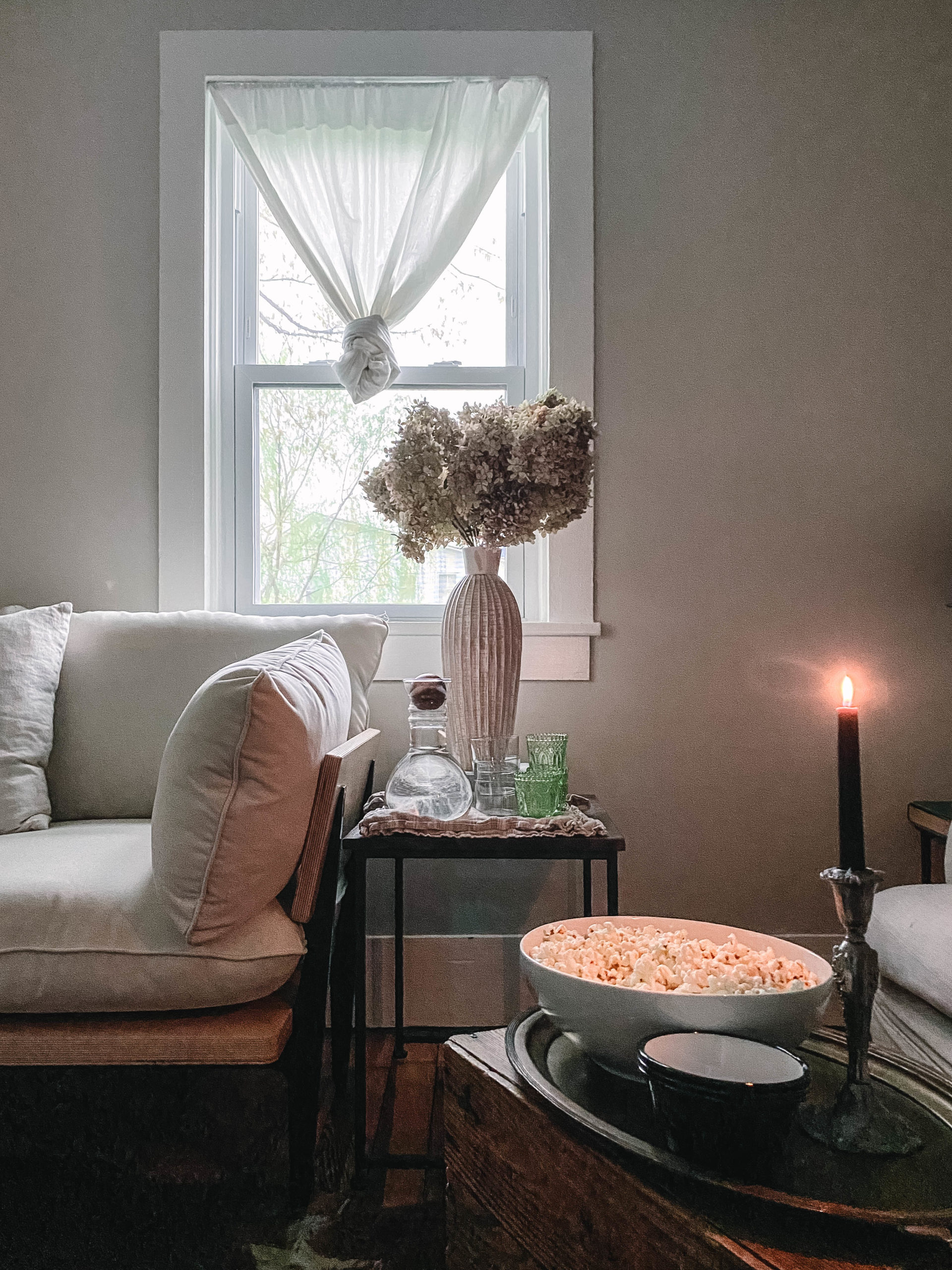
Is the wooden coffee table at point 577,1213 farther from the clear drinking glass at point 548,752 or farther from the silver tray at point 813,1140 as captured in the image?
the clear drinking glass at point 548,752

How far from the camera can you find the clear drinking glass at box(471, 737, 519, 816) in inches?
67.2

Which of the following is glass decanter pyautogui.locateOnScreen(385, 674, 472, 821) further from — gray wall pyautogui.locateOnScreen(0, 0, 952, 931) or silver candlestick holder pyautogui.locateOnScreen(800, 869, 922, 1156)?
silver candlestick holder pyautogui.locateOnScreen(800, 869, 922, 1156)

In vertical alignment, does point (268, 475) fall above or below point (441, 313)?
below

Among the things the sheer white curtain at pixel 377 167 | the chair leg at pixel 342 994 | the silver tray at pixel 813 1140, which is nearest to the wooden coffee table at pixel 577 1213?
the silver tray at pixel 813 1140

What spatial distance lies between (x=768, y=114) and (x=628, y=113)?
360 mm

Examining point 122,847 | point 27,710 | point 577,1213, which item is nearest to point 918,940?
point 577,1213

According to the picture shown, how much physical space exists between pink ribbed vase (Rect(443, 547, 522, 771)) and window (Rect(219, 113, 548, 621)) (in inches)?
19.0

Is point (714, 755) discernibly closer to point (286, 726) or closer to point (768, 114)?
point (286, 726)

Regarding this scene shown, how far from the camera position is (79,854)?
1.51 metres

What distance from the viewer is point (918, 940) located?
138cm

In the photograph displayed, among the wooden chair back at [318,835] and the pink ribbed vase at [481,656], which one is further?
the pink ribbed vase at [481,656]

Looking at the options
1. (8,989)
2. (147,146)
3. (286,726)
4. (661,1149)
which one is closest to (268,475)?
(147,146)

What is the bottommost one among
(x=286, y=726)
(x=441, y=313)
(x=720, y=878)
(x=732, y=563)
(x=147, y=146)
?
(x=720, y=878)

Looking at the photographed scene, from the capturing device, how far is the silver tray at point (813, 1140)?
623 millimetres
